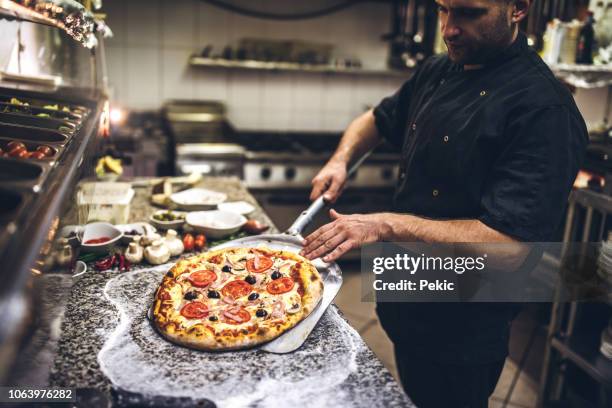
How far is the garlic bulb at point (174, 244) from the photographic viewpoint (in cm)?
210

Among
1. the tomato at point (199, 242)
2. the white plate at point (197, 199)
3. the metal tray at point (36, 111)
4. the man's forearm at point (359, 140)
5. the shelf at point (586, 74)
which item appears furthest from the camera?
the shelf at point (586, 74)

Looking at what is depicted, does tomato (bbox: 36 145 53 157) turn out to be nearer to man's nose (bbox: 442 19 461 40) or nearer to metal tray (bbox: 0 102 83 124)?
metal tray (bbox: 0 102 83 124)

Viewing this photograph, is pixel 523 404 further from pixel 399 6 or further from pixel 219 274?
pixel 399 6

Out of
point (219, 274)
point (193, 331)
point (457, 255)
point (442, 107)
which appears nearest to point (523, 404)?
point (457, 255)

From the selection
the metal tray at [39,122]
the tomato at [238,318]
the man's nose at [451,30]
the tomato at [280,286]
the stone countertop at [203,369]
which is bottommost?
the stone countertop at [203,369]

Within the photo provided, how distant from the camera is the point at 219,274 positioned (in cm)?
180

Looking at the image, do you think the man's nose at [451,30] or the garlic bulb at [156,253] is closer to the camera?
the man's nose at [451,30]

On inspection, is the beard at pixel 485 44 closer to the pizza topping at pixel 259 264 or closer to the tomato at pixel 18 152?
the pizza topping at pixel 259 264

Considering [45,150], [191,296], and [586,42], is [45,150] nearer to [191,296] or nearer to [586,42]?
[191,296]

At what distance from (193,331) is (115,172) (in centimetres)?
175

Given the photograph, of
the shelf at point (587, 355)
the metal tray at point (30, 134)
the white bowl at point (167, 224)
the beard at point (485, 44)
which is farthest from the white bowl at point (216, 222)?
the shelf at point (587, 355)

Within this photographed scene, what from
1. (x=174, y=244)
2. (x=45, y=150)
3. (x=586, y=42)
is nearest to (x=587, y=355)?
(x=586, y=42)

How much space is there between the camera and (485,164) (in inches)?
72.6

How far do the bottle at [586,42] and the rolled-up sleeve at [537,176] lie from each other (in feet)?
7.49
